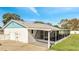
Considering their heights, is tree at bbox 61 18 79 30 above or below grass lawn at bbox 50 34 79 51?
above

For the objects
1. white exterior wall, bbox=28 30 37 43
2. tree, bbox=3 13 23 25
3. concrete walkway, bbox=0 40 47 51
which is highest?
tree, bbox=3 13 23 25

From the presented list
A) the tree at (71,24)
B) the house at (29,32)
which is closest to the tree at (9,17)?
the house at (29,32)

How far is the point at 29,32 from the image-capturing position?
514 centimetres

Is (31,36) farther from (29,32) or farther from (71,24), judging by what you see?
(71,24)

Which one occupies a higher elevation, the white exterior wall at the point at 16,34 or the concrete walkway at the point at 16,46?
the white exterior wall at the point at 16,34

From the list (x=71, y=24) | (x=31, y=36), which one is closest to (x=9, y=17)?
(x=31, y=36)

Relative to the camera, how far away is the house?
5133mm

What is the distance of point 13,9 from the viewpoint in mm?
5109

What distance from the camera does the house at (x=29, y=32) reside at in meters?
5.13

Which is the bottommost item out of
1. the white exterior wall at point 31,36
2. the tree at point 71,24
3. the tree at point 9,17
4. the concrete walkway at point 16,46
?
the concrete walkway at point 16,46

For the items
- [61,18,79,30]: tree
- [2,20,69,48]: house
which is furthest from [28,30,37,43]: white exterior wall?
[61,18,79,30]: tree

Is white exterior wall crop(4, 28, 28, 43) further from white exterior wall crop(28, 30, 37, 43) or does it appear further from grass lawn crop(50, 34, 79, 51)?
grass lawn crop(50, 34, 79, 51)

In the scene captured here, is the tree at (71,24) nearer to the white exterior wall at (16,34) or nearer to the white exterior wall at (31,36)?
the white exterior wall at (31,36)
